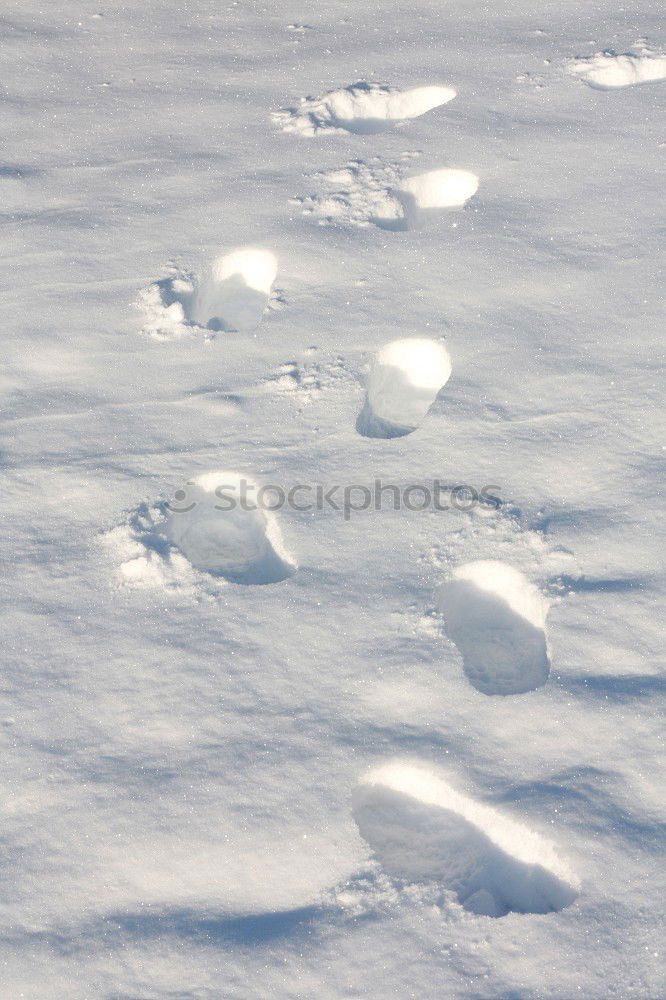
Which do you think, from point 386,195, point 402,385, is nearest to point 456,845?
point 402,385

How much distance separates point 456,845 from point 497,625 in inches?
19.5

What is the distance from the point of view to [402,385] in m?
2.53

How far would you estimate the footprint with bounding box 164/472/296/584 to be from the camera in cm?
213

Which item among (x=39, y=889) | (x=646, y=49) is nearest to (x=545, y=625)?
(x=39, y=889)

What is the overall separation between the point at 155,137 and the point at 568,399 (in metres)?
1.83

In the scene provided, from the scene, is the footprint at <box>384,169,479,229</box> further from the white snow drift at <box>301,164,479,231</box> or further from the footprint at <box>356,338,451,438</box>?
the footprint at <box>356,338,451,438</box>

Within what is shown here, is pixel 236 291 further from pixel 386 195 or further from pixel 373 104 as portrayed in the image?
pixel 373 104

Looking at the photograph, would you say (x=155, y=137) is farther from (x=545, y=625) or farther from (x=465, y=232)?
(x=545, y=625)

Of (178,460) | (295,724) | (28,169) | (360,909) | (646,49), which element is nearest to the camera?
(360,909)

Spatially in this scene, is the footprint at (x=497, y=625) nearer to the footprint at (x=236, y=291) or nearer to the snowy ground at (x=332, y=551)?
the snowy ground at (x=332, y=551)

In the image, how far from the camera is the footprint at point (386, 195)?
9.68 feet

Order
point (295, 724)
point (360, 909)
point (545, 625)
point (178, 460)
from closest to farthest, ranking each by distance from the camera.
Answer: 1. point (360, 909)
2. point (295, 724)
3. point (545, 625)
4. point (178, 460)

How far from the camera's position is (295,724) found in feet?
6.07

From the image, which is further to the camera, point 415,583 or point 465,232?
point 465,232
